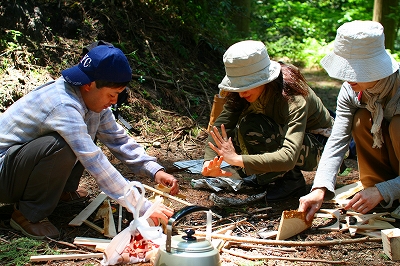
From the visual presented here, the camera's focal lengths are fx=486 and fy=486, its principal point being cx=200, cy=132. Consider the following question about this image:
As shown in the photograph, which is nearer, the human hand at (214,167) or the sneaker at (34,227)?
the sneaker at (34,227)

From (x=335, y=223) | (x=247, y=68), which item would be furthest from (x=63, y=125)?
(x=335, y=223)

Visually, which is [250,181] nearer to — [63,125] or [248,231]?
[248,231]

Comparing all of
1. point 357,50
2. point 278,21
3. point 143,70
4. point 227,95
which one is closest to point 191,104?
point 143,70

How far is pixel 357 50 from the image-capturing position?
2.79 metres

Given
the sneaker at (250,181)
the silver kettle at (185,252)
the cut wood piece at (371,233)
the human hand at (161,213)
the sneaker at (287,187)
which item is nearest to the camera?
the silver kettle at (185,252)

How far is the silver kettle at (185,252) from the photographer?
2.06 metres

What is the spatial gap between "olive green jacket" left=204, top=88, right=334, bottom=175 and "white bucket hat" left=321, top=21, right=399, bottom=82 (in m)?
0.58

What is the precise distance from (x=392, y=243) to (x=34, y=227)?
2092 mm

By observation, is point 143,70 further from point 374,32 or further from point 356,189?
point 374,32

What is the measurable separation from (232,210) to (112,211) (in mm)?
874

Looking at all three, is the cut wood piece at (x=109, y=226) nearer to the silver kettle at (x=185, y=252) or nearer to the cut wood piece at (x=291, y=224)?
the silver kettle at (x=185, y=252)

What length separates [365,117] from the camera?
10.8 ft

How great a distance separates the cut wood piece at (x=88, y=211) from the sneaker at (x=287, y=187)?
4.18 ft

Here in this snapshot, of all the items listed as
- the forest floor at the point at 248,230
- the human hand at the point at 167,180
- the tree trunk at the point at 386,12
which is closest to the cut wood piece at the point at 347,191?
the forest floor at the point at 248,230
